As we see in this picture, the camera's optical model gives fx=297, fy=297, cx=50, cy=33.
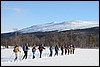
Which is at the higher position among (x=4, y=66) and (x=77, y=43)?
(x=4, y=66)

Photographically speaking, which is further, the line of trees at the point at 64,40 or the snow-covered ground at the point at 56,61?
the line of trees at the point at 64,40

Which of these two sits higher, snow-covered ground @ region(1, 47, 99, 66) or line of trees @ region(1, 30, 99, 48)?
snow-covered ground @ region(1, 47, 99, 66)

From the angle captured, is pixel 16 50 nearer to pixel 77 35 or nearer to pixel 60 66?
pixel 60 66

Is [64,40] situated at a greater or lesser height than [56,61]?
lesser

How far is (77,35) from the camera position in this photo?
367 ft

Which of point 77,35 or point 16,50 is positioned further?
point 77,35

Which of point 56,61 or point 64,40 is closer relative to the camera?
point 56,61

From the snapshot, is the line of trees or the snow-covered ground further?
the line of trees

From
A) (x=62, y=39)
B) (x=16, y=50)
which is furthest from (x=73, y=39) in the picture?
(x=16, y=50)

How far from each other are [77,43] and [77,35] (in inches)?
459

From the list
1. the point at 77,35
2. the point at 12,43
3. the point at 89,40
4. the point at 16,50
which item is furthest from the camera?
the point at 77,35

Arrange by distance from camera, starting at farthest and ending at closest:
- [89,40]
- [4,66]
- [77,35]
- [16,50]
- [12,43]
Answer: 1. [77,35]
2. [89,40]
3. [12,43]
4. [16,50]
5. [4,66]

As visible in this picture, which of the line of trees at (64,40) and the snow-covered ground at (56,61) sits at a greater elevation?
the snow-covered ground at (56,61)

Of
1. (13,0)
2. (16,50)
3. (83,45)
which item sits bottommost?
(83,45)
